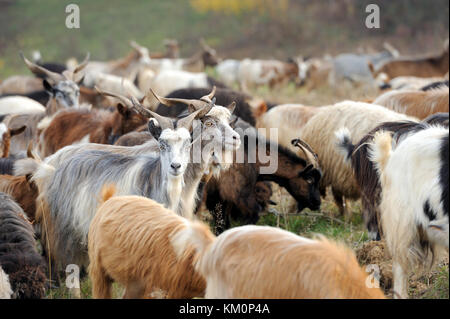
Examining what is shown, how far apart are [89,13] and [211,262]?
111 ft

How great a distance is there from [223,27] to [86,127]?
26.4m

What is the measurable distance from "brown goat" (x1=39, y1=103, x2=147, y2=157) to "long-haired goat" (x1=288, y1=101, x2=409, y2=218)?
86.4 inches

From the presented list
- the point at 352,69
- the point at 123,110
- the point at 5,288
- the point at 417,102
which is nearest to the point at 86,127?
the point at 123,110

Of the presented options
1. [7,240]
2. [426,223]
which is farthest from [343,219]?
[7,240]

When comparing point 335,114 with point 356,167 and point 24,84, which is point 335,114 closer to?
point 356,167

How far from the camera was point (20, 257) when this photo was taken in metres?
4.44

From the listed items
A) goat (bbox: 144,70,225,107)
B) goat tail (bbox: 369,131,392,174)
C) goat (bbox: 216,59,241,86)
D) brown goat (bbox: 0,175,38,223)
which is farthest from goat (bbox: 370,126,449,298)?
goat (bbox: 216,59,241,86)

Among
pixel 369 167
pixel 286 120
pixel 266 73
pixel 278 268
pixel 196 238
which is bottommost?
pixel 278 268

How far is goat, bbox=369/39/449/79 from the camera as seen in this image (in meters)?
15.5

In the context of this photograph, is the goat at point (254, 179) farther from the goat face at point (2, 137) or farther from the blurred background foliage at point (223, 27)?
the blurred background foliage at point (223, 27)

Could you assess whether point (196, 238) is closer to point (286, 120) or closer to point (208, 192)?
point (208, 192)

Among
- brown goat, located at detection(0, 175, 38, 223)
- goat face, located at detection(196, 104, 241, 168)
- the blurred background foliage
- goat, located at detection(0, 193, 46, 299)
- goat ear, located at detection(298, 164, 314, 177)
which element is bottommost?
goat, located at detection(0, 193, 46, 299)

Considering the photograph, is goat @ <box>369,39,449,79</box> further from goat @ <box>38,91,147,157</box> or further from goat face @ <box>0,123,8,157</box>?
goat face @ <box>0,123,8,157</box>
